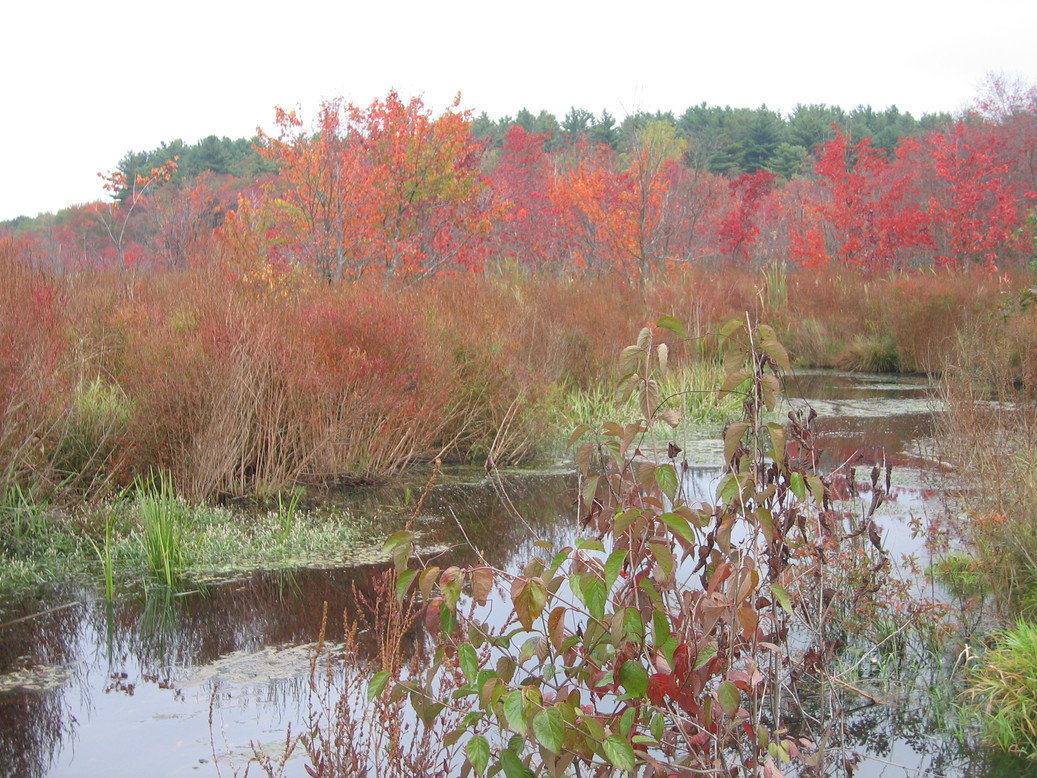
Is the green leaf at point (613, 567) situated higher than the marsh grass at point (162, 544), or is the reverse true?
the green leaf at point (613, 567)

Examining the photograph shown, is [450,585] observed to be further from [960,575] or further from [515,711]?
[960,575]

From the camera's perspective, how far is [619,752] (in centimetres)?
219

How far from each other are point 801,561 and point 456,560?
6.62 feet

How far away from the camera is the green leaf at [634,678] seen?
2.40 m

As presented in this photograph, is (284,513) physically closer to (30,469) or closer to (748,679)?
(30,469)

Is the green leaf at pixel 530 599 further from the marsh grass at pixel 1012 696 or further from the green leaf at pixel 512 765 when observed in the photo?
the marsh grass at pixel 1012 696

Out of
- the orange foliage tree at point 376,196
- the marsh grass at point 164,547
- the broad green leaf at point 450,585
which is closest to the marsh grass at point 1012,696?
the broad green leaf at point 450,585

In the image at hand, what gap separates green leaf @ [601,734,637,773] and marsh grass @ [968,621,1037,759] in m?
2.10

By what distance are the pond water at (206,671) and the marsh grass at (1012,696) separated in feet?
0.35

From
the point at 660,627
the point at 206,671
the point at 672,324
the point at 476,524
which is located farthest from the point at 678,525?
the point at 476,524

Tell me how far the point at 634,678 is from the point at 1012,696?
83.3 inches

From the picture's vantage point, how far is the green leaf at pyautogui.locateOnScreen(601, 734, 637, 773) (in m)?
2.16

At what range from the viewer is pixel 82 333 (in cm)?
830

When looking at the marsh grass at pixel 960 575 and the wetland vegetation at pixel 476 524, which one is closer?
the wetland vegetation at pixel 476 524
